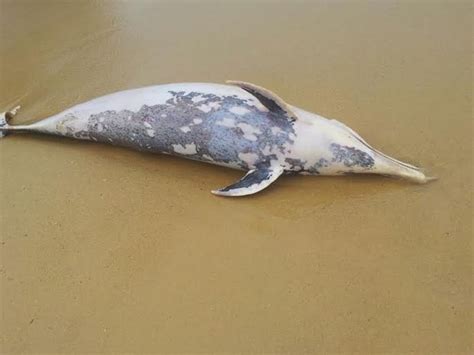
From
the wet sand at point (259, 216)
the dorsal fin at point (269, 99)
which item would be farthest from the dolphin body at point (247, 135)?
the wet sand at point (259, 216)

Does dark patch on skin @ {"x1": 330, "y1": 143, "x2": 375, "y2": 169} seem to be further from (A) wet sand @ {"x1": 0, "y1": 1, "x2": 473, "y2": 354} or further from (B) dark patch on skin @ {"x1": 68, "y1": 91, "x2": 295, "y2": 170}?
(B) dark patch on skin @ {"x1": 68, "y1": 91, "x2": 295, "y2": 170}

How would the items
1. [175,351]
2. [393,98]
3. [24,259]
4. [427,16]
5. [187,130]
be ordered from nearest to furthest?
[175,351]
[24,259]
[187,130]
[393,98]
[427,16]

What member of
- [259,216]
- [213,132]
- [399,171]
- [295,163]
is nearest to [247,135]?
[213,132]

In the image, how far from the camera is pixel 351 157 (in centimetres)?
335

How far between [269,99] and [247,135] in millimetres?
268

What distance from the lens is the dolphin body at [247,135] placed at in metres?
3.35

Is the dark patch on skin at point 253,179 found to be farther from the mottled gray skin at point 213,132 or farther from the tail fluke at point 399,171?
the tail fluke at point 399,171

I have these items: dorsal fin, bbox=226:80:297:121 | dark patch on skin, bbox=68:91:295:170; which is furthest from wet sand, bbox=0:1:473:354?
dorsal fin, bbox=226:80:297:121

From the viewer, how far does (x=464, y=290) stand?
9.45 ft

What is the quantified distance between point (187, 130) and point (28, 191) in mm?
1179

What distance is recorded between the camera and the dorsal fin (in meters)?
3.31

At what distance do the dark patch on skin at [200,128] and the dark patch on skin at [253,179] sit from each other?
0.07 m

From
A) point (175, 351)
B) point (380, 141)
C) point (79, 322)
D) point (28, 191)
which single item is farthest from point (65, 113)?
point (380, 141)

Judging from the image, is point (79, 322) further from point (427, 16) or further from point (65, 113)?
point (427, 16)
